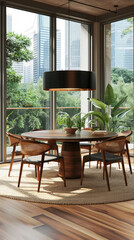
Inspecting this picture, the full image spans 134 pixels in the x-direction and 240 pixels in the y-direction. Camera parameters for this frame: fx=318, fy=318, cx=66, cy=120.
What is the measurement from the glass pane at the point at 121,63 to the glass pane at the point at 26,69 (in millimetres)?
1484

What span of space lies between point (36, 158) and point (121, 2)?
12.6 feet

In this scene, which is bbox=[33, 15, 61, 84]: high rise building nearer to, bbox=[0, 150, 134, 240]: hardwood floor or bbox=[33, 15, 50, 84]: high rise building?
bbox=[33, 15, 50, 84]: high rise building

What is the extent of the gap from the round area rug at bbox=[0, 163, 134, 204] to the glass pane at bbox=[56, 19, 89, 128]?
83.5 inches

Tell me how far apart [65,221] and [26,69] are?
3847mm

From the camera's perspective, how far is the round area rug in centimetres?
361

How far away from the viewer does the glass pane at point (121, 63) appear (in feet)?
22.0

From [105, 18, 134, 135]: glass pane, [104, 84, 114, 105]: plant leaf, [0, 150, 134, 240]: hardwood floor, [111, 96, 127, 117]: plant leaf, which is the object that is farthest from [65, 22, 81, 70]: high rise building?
[0, 150, 134, 240]: hardwood floor

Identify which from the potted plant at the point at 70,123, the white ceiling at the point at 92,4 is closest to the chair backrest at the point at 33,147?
the potted plant at the point at 70,123

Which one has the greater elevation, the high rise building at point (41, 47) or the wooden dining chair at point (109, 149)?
the high rise building at point (41, 47)

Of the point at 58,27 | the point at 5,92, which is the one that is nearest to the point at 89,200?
the point at 5,92

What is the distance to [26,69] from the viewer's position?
6.19 m

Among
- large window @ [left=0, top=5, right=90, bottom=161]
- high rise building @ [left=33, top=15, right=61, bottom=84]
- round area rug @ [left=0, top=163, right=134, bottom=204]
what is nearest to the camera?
round area rug @ [left=0, top=163, right=134, bottom=204]

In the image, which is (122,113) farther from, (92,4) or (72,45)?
(92,4)

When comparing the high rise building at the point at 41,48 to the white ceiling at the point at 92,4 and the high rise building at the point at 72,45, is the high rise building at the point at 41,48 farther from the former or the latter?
the high rise building at the point at 72,45
